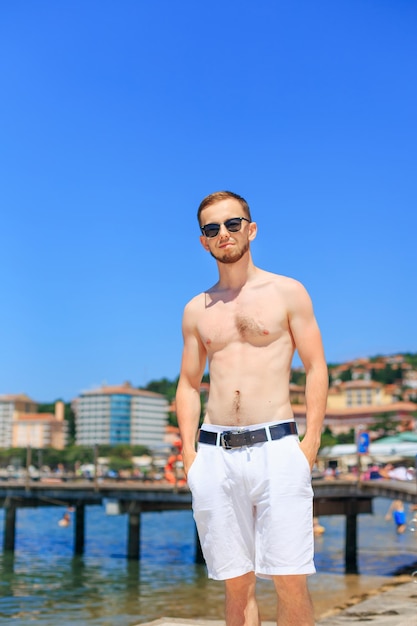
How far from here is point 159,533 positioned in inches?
1698

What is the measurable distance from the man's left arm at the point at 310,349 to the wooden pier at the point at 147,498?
15399 mm

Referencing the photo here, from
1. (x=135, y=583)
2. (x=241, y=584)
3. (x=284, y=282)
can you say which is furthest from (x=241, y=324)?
(x=135, y=583)

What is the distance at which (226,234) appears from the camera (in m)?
3.93

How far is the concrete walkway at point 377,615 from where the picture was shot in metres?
6.13

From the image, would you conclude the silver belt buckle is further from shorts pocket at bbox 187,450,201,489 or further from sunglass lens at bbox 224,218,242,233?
sunglass lens at bbox 224,218,242,233

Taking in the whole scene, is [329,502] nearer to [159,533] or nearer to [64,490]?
[64,490]

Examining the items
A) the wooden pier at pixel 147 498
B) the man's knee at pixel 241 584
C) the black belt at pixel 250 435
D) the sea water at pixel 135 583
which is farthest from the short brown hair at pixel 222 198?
the wooden pier at pixel 147 498

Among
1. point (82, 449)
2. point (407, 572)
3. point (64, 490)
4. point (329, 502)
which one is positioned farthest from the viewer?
point (82, 449)

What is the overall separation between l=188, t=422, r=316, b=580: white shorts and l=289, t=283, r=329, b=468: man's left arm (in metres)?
0.21

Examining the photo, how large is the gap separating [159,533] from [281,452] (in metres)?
40.9

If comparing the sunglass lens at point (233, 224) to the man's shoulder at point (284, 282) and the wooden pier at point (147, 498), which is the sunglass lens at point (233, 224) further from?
the wooden pier at point (147, 498)

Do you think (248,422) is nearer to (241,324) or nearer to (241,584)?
(241,324)

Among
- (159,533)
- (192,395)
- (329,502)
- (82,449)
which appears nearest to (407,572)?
(329,502)

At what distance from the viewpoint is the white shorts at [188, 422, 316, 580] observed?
3557 mm
